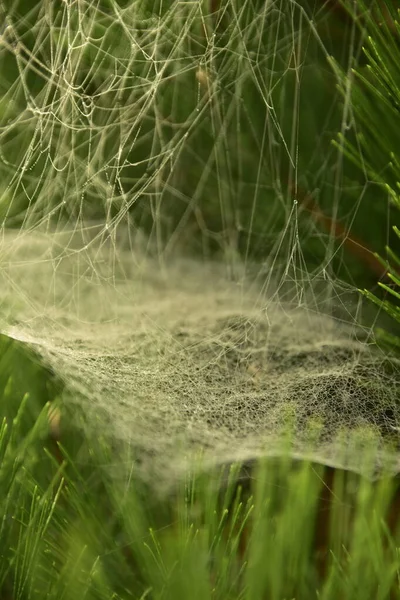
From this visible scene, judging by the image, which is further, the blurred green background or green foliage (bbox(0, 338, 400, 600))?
the blurred green background

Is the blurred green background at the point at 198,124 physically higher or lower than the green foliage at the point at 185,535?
higher

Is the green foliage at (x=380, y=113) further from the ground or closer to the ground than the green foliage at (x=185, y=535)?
further from the ground

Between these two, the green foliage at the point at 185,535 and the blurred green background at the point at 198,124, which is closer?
the green foliage at the point at 185,535

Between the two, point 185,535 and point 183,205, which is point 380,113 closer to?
point 183,205

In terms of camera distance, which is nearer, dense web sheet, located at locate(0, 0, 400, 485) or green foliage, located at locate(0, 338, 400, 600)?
green foliage, located at locate(0, 338, 400, 600)

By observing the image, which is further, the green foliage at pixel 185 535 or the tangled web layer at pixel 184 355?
the tangled web layer at pixel 184 355

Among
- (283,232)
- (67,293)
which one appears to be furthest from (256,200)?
(67,293)

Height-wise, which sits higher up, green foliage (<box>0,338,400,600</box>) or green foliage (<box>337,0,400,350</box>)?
green foliage (<box>337,0,400,350</box>)

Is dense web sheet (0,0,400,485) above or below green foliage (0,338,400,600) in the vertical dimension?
above

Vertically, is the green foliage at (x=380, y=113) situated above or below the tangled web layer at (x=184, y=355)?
above
